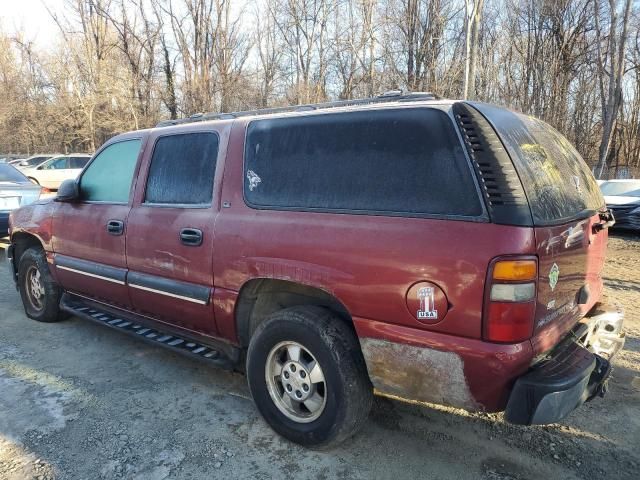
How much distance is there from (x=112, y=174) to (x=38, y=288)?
1694 mm

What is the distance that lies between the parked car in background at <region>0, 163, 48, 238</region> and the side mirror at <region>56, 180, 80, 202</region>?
471 centimetres

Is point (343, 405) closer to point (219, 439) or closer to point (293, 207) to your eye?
point (219, 439)

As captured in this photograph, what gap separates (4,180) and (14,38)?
36.4 m

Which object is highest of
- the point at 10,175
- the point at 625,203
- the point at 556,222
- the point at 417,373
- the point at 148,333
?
the point at 10,175

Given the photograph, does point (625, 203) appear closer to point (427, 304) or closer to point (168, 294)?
point (427, 304)

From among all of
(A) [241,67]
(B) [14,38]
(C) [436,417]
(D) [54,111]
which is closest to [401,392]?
(C) [436,417]

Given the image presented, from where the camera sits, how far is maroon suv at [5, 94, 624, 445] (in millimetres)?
2230

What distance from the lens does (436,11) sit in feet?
71.7

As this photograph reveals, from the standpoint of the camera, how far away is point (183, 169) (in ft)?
11.6

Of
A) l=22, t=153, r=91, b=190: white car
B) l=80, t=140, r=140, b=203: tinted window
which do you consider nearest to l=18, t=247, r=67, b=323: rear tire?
l=80, t=140, r=140, b=203: tinted window

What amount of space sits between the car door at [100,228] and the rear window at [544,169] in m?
2.73

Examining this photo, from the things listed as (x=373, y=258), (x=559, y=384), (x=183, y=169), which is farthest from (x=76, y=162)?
(x=559, y=384)

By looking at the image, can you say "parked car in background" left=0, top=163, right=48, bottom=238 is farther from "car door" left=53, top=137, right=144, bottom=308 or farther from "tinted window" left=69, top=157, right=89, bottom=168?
"tinted window" left=69, top=157, right=89, bottom=168

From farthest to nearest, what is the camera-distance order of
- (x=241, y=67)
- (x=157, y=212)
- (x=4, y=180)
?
1. (x=241, y=67)
2. (x=4, y=180)
3. (x=157, y=212)
